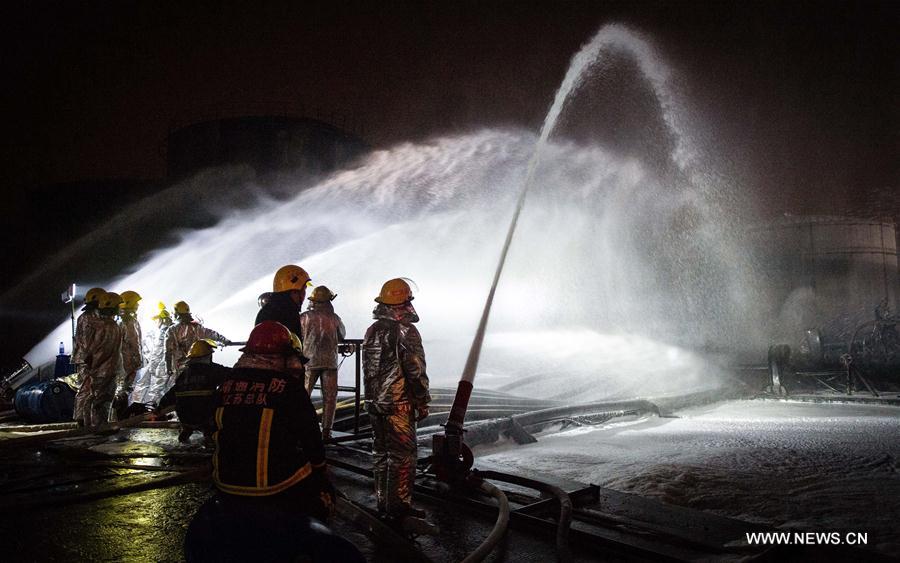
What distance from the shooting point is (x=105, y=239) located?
22156 millimetres

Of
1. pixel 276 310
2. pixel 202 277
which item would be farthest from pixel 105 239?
pixel 276 310

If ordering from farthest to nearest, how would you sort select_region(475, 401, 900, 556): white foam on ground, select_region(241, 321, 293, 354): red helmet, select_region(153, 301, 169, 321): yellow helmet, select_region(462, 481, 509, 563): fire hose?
select_region(153, 301, 169, 321): yellow helmet → select_region(475, 401, 900, 556): white foam on ground → select_region(462, 481, 509, 563): fire hose → select_region(241, 321, 293, 354): red helmet

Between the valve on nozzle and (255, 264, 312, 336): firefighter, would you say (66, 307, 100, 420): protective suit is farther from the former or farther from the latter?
the valve on nozzle

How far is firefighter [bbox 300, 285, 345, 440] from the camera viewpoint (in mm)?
7188

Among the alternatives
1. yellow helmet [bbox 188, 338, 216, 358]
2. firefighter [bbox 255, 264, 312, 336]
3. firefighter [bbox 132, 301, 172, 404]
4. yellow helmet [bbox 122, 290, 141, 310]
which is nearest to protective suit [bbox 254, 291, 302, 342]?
firefighter [bbox 255, 264, 312, 336]

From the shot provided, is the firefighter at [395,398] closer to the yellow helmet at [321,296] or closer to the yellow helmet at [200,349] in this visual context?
the yellow helmet at [321,296]

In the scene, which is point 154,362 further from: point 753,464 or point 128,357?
point 753,464

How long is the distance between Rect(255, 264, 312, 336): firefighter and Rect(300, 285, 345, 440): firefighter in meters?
1.95

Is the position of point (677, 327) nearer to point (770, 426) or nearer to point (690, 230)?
point (690, 230)

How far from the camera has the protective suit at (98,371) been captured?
8.67 m

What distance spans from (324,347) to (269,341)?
177 inches

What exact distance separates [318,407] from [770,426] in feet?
26.1

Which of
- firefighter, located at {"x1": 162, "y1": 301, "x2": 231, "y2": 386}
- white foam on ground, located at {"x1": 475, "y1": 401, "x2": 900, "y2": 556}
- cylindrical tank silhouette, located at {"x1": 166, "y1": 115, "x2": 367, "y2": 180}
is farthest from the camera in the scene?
cylindrical tank silhouette, located at {"x1": 166, "y1": 115, "x2": 367, "y2": 180}

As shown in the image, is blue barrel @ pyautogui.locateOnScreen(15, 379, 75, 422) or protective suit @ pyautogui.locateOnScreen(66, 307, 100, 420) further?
blue barrel @ pyautogui.locateOnScreen(15, 379, 75, 422)
